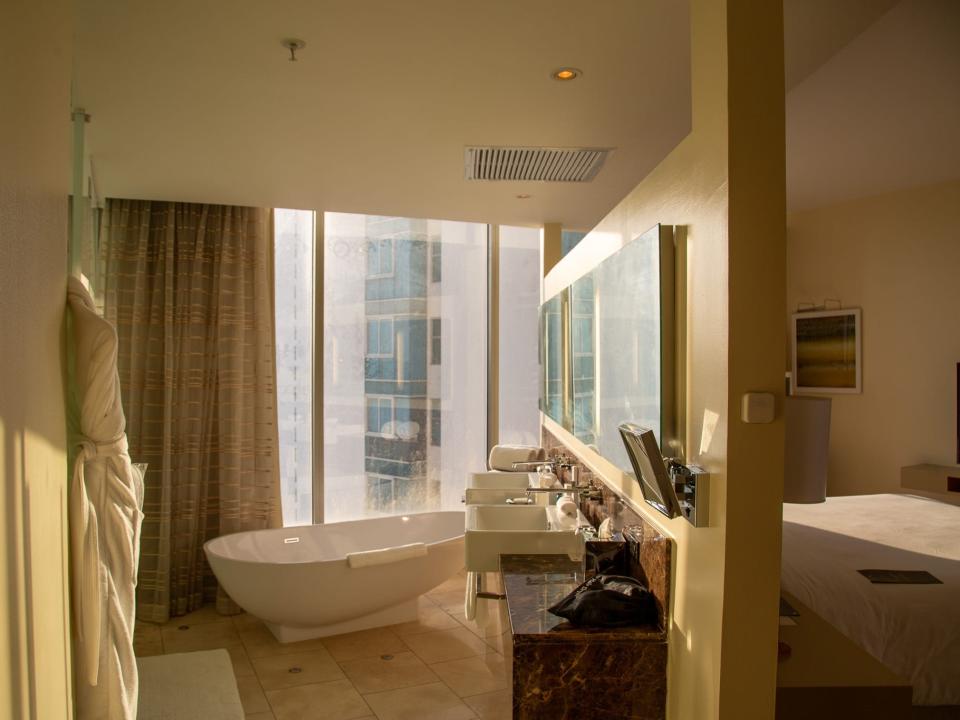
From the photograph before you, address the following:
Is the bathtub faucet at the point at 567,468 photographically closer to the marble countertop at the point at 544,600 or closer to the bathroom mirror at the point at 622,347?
the bathroom mirror at the point at 622,347

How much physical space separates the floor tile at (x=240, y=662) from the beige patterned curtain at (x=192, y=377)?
1.90 feet

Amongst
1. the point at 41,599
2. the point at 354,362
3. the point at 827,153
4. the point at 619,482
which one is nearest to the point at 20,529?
the point at 41,599

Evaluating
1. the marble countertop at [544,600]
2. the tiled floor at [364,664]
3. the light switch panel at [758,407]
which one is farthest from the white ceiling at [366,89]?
the tiled floor at [364,664]

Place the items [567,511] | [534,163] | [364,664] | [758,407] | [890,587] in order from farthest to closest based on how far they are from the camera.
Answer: [364,664]
[534,163]
[567,511]
[890,587]
[758,407]

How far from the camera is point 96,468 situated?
6.98 feet

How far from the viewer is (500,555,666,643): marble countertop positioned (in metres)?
2.12

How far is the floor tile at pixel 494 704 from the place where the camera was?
2.41 metres

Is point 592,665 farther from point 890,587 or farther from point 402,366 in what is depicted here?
point 402,366

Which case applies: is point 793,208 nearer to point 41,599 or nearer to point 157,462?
point 157,462

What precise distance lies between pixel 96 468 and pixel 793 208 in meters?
5.43

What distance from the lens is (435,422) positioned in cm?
567

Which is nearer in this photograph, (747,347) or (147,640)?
(747,347)

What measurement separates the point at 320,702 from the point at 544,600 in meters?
1.76

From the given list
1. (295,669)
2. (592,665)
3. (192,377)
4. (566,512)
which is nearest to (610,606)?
(592,665)
